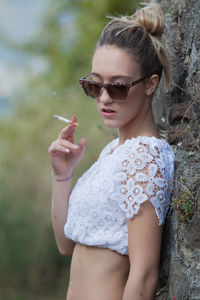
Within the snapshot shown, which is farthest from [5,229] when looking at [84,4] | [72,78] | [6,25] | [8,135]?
[6,25]

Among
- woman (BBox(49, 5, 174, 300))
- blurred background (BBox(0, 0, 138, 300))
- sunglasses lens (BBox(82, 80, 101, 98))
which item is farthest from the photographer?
blurred background (BBox(0, 0, 138, 300))

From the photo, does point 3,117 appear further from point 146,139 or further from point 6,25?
point 146,139

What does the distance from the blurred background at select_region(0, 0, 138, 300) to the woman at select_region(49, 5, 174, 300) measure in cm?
52

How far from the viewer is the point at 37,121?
8.16 m

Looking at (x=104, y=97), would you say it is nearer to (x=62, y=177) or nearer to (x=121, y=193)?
(x=121, y=193)

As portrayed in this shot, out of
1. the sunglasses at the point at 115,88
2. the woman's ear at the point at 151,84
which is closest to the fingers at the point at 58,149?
the sunglasses at the point at 115,88

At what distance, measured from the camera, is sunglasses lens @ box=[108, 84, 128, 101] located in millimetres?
1908

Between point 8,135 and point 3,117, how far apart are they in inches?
44.5

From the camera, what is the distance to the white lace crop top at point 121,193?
1774mm

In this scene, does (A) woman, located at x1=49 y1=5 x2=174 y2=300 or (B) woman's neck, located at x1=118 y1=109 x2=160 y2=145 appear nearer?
(A) woman, located at x1=49 y1=5 x2=174 y2=300

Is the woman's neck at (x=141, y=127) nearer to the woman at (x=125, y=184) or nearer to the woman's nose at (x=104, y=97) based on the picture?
the woman at (x=125, y=184)

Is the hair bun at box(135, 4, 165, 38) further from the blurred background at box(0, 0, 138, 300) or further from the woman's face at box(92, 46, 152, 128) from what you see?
the blurred background at box(0, 0, 138, 300)

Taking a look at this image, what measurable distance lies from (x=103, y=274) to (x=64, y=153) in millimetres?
730

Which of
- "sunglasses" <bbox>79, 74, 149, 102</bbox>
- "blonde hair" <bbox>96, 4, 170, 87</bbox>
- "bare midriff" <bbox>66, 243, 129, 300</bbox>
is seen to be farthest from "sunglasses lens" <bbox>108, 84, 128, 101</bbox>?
"bare midriff" <bbox>66, 243, 129, 300</bbox>
